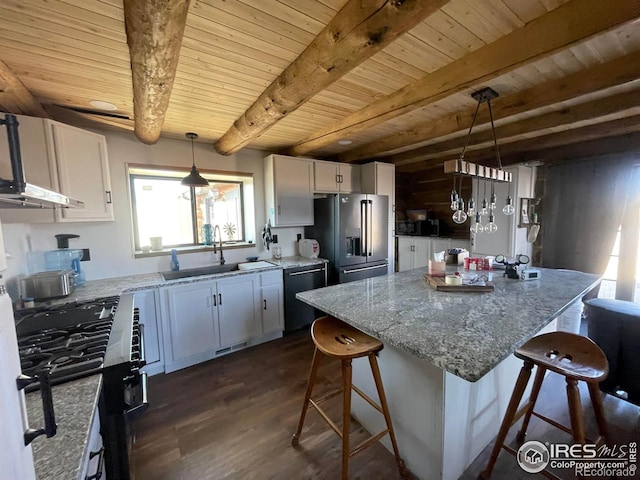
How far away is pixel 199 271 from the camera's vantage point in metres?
3.06

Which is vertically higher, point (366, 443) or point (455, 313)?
point (455, 313)

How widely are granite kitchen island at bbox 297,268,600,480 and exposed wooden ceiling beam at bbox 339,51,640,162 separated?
1.30 metres

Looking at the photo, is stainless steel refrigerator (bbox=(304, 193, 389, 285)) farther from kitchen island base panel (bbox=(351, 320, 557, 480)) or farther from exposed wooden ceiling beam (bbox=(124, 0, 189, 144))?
exposed wooden ceiling beam (bbox=(124, 0, 189, 144))

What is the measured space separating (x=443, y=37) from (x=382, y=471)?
238 cm

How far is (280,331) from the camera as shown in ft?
10.5

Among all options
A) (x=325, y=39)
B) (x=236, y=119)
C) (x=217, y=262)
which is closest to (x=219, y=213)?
(x=217, y=262)

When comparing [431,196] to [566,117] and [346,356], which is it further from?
[346,356]

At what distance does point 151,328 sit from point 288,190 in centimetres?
207

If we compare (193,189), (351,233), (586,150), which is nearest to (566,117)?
(586,150)

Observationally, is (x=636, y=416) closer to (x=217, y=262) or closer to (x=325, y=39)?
(x=325, y=39)

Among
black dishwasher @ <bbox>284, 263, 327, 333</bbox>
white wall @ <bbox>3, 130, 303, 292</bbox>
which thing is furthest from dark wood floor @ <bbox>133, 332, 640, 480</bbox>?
white wall @ <bbox>3, 130, 303, 292</bbox>

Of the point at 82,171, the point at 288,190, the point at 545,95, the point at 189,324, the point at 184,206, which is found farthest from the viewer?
the point at 288,190

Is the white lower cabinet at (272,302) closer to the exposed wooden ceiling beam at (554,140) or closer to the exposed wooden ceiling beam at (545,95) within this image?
the exposed wooden ceiling beam at (545,95)

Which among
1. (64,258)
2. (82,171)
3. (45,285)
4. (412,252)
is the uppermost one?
(82,171)
